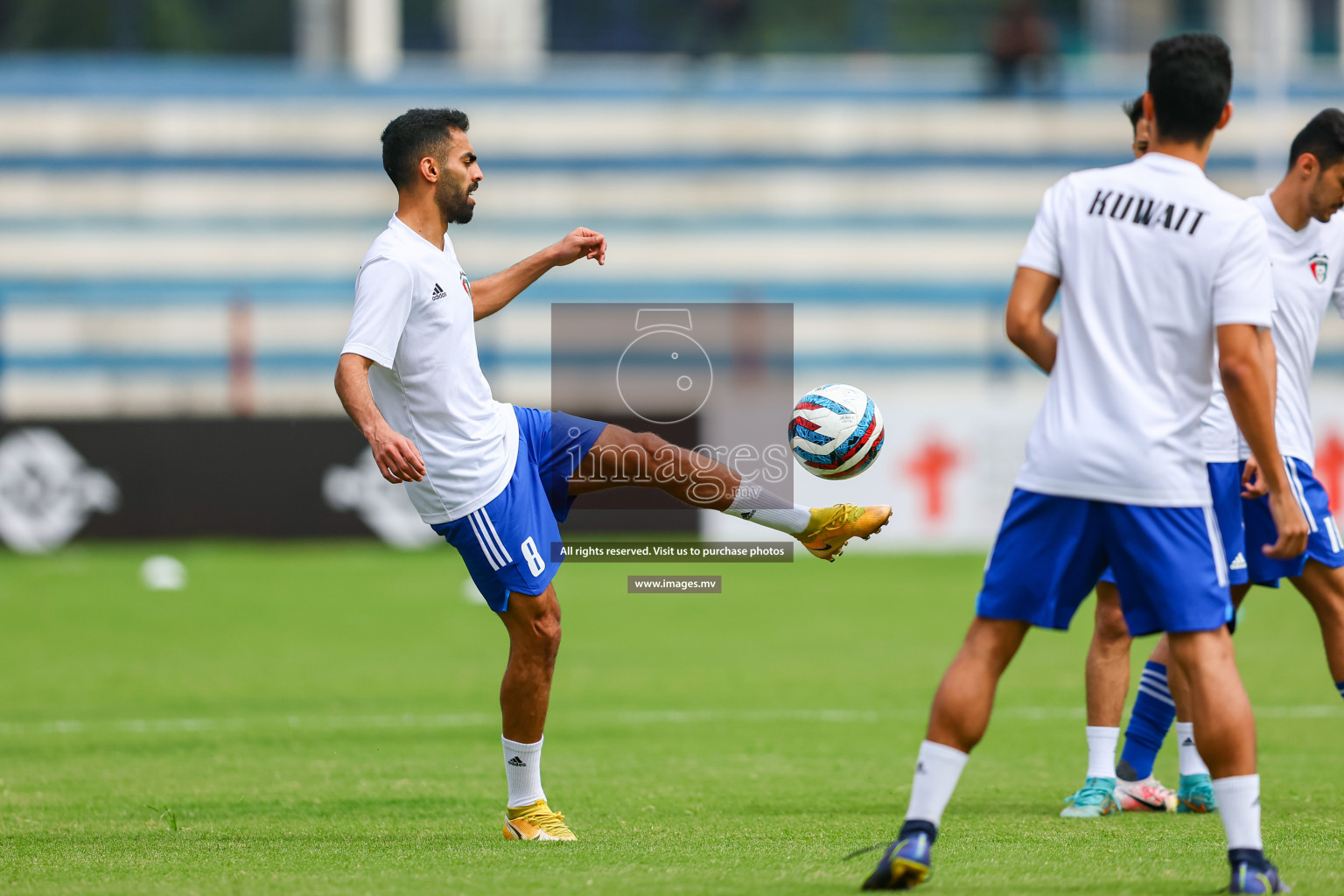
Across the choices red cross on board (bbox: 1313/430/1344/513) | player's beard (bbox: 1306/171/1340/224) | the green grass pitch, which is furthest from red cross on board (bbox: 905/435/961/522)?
player's beard (bbox: 1306/171/1340/224)

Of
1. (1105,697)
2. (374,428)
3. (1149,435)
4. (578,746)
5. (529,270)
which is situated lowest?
(578,746)

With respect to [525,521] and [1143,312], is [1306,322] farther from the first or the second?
[525,521]

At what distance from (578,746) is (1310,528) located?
3.77 m

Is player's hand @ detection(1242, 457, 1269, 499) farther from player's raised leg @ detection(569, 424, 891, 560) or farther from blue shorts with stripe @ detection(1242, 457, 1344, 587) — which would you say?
player's raised leg @ detection(569, 424, 891, 560)

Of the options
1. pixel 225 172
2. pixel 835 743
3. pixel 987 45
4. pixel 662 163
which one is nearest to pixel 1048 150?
pixel 987 45

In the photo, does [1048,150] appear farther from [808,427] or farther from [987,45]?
[808,427]

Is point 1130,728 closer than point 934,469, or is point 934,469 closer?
point 1130,728

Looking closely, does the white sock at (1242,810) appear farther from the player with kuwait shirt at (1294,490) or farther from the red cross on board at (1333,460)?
the red cross on board at (1333,460)

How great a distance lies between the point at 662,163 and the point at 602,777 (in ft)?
70.7

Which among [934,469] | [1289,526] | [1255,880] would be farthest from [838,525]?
[934,469]

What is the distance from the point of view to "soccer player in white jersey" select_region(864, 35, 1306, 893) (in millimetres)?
4473

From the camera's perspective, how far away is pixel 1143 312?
14.8ft

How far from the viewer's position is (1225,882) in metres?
4.70

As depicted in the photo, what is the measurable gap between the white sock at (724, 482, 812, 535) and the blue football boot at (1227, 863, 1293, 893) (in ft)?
7.45
